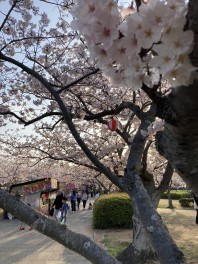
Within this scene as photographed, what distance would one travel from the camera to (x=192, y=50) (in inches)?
Answer: 43.5

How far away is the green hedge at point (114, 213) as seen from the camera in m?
14.1

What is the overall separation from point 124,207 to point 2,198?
39.4 ft

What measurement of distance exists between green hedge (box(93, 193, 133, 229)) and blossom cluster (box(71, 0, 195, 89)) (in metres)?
13.3

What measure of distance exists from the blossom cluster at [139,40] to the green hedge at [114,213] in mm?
13290

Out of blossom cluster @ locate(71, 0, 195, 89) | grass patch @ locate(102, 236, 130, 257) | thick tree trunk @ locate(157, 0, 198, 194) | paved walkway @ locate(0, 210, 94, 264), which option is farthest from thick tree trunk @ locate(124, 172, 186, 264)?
grass patch @ locate(102, 236, 130, 257)

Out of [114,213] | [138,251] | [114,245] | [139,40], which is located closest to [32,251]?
[114,245]

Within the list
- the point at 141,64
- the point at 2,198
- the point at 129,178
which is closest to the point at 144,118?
the point at 129,178

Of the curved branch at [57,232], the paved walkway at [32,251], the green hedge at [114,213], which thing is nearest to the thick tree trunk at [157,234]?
the curved branch at [57,232]

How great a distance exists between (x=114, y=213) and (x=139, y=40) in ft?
Result: 45.0

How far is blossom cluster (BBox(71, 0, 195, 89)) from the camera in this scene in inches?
42.8

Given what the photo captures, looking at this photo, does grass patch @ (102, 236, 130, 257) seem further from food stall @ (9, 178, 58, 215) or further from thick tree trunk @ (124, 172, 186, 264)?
thick tree trunk @ (124, 172, 186, 264)

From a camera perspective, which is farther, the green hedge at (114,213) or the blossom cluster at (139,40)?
the green hedge at (114,213)

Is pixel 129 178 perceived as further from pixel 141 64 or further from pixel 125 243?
pixel 125 243

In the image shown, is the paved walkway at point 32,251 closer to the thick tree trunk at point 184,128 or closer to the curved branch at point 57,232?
the curved branch at point 57,232
